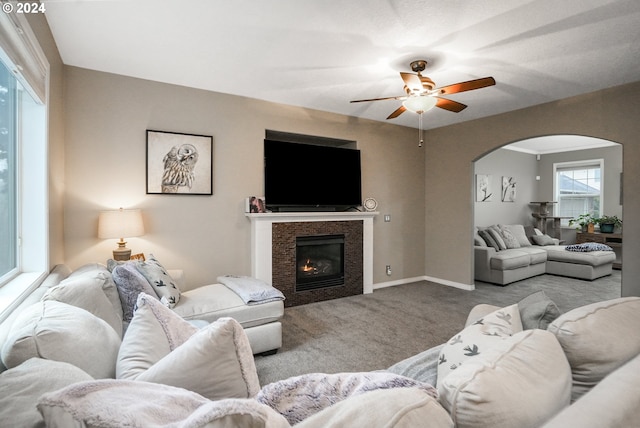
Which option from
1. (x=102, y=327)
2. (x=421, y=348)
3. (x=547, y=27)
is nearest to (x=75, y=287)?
(x=102, y=327)

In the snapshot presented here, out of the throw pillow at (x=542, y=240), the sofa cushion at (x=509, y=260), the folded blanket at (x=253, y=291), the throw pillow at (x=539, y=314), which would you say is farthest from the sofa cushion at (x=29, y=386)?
the throw pillow at (x=542, y=240)

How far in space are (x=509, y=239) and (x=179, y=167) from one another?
601 centimetres

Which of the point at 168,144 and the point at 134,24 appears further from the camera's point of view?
the point at 168,144

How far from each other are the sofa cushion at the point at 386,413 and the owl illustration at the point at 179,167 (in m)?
3.51

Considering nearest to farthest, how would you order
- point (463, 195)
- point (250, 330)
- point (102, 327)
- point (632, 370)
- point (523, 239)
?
point (632, 370) → point (102, 327) → point (250, 330) → point (463, 195) → point (523, 239)

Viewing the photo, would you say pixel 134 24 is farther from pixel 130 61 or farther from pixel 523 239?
pixel 523 239

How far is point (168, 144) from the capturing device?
3.58 m

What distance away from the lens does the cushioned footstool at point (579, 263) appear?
5.70 meters

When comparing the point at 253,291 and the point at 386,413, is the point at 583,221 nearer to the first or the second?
the point at 253,291

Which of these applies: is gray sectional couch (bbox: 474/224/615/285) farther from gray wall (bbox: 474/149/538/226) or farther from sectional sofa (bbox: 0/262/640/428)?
sectional sofa (bbox: 0/262/640/428)

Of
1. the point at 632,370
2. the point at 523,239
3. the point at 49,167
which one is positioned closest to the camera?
the point at 632,370

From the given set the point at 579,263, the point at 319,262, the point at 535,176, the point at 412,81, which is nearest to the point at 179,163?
the point at 319,262

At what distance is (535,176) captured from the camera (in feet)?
27.5

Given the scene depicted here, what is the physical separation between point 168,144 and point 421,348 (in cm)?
335
